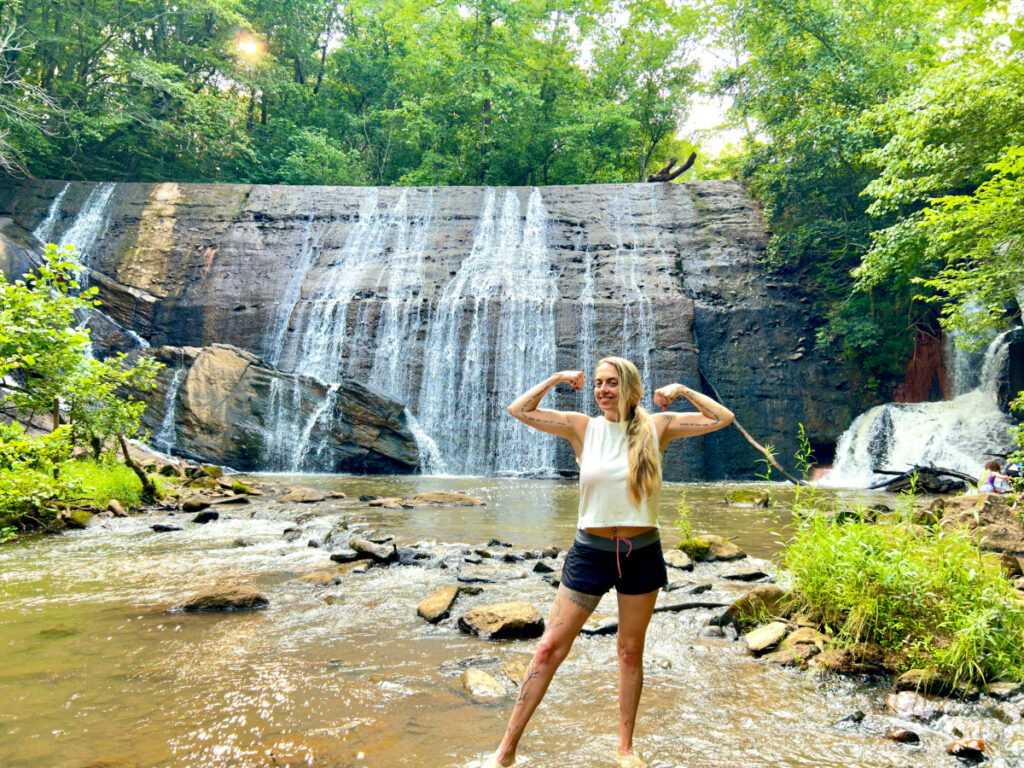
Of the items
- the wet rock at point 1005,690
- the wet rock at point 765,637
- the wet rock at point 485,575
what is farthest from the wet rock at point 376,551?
the wet rock at point 1005,690

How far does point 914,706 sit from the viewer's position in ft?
10.3

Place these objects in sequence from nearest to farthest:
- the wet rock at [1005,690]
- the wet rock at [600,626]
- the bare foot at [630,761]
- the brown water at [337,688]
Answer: the bare foot at [630,761] → the brown water at [337,688] → the wet rock at [1005,690] → the wet rock at [600,626]

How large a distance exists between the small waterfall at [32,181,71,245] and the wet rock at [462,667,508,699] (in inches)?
965

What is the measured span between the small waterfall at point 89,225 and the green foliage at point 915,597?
79.1ft

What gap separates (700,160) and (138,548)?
3947cm

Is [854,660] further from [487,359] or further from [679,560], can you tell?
[487,359]

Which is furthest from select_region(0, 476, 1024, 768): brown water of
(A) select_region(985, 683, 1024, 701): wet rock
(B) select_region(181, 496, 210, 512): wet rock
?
(B) select_region(181, 496, 210, 512): wet rock

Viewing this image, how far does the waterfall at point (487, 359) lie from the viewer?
18062 mm

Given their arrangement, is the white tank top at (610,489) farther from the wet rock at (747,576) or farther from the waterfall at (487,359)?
the waterfall at (487,359)

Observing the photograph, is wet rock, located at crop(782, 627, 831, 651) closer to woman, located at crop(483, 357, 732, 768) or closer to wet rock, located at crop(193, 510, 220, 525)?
woman, located at crop(483, 357, 732, 768)

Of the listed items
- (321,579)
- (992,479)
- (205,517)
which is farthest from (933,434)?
(205,517)

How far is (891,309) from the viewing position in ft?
62.4

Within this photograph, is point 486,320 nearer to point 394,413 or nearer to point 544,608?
point 394,413

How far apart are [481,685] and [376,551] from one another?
322cm
